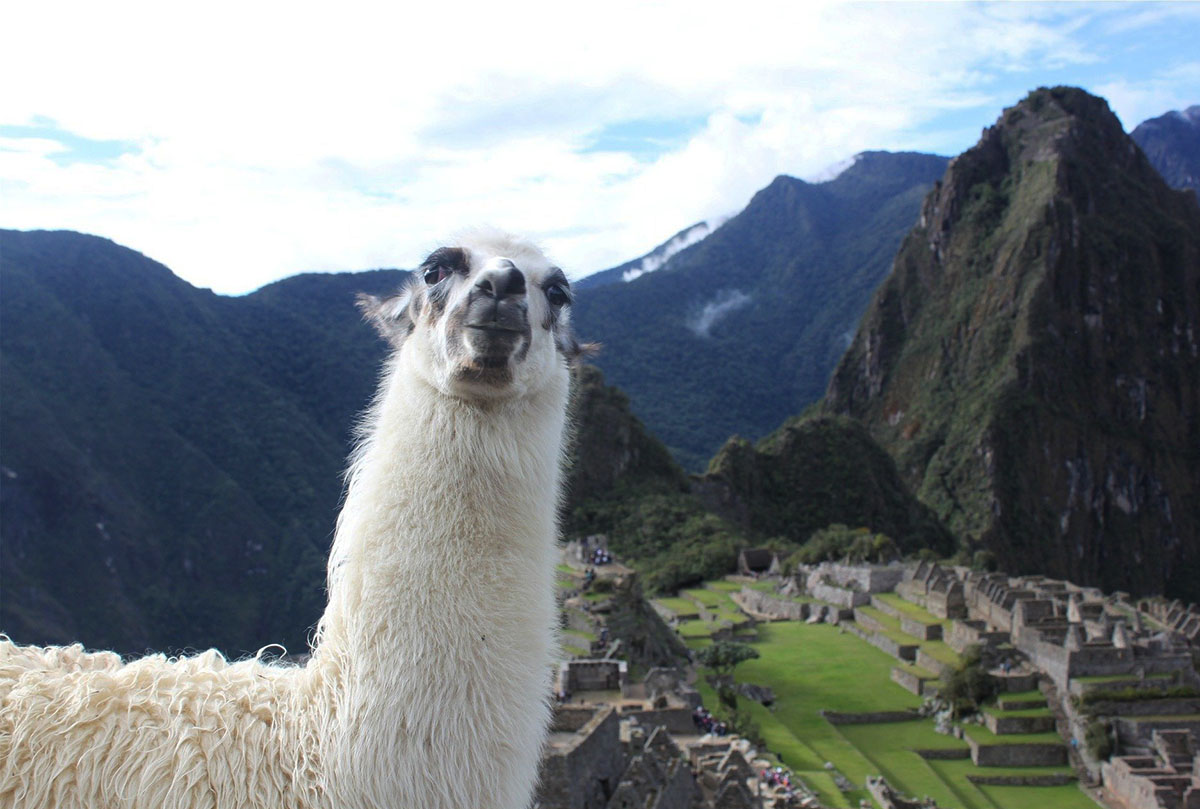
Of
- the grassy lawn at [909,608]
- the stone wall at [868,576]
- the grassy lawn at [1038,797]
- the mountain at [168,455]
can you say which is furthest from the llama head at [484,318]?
the stone wall at [868,576]

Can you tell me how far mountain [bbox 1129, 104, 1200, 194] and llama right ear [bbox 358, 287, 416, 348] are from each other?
8111 inches

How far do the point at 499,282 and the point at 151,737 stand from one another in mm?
1341

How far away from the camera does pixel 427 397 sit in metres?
2.58

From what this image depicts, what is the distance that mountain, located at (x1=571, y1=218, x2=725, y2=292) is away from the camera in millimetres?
132750

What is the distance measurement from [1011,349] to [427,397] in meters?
86.3

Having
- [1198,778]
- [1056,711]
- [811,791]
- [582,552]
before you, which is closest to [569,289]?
[811,791]

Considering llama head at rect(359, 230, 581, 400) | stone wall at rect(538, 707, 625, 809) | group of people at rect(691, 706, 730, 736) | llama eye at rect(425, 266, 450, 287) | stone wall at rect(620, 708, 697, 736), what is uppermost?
llama eye at rect(425, 266, 450, 287)

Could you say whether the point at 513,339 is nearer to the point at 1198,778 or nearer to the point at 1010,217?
the point at 1198,778

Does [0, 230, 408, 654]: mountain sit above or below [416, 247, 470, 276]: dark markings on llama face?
below

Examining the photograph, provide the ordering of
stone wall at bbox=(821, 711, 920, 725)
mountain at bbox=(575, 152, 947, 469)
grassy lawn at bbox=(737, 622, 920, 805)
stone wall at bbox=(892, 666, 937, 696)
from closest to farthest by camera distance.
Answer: grassy lawn at bbox=(737, 622, 920, 805) → stone wall at bbox=(821, 711, 920, 725) → stone wall at bbox=(892, 666, 937, 696) → mountain at bbox=(575, 152, 947, 469)

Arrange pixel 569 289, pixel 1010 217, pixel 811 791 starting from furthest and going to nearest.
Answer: pixel 1010 217 → pixel 811 791 → pixel 569 289

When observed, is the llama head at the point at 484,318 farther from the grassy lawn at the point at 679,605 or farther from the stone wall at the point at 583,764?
the grassy lawn at the point at 679,605

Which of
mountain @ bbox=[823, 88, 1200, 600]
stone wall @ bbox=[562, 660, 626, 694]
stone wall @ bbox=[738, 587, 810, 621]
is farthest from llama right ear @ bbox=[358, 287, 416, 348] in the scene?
mountain @ bbox=[823, 88, 1200, 600]

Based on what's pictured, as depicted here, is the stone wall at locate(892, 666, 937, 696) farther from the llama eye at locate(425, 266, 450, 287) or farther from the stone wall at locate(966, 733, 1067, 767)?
the llama eye at locate(425, 266, 450, 287)
